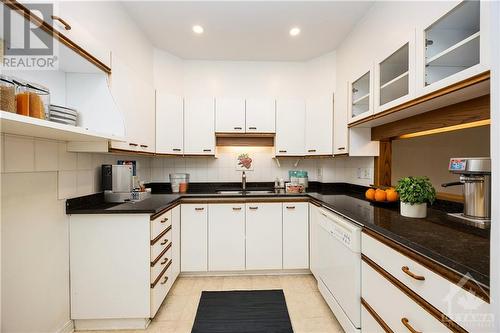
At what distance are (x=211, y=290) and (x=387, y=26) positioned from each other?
283cm

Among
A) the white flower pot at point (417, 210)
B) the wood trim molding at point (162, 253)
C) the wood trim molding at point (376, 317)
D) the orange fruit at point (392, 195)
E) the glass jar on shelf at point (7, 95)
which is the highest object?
the glass jar on shelf at point (7, 95)

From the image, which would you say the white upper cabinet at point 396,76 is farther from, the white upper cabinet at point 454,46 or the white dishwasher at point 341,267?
the white dishwasher at point 341,267

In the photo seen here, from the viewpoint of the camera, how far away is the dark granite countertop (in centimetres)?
84

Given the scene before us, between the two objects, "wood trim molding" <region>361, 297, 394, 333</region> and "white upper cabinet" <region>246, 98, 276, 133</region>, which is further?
"white upper cabinet" <region>246, 98, 276, 133</region>

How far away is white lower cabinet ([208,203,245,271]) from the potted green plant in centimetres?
159

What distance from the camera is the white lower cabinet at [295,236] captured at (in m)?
2.65

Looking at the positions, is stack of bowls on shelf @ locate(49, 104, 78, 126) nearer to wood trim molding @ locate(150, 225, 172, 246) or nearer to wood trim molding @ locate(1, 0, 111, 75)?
wood trim molding @ locate(1, 0, 111, 75)

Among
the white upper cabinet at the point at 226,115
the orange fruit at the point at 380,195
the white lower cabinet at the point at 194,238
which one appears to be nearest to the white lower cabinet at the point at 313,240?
the orange fruit at the point at 380,195

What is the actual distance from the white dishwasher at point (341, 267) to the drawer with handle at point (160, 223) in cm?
143

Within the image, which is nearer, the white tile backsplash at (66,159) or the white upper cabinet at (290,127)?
the white tile backsplash at (66,159)

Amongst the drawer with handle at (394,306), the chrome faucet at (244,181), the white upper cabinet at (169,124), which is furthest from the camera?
the chrome faucet at (244,181)

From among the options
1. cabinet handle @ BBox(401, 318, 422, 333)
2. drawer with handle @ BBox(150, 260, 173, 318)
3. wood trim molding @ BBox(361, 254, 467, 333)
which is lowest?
drawer with handle @ BBox(150, 260, 173, 318)

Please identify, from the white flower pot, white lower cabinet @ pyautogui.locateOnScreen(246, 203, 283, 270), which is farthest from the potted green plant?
white lower cabinet @ pyautogui.locateOnScreen(246, 203, 283, 270)

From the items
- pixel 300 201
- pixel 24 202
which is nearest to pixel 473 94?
pixel 300 201
